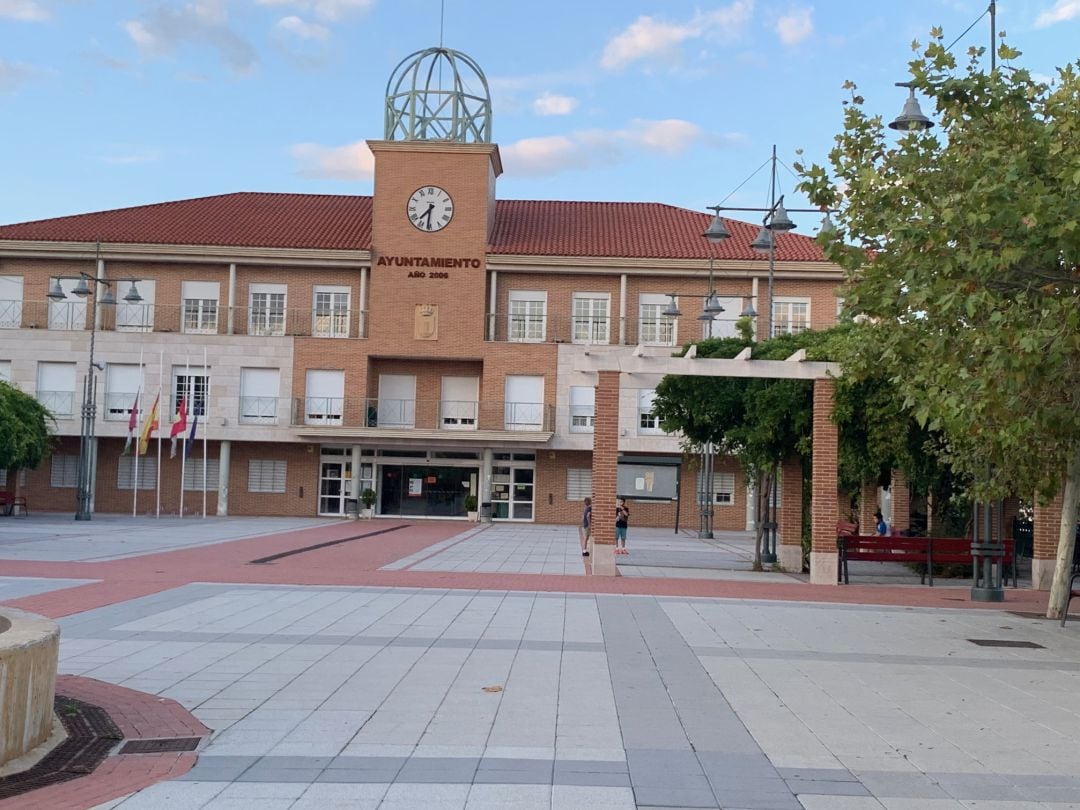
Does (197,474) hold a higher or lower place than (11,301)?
lower

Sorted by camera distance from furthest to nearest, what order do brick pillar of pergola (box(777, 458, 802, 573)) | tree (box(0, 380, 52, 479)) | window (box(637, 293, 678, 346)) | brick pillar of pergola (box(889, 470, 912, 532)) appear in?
window (box(637, 293, 678, 346)) → tree (box(0, 380, 52, 479)) → brick pillar of pergola (box(889, 470, 912, 532)) → brick pillar of pergola (box(777, 458, 802, 573))

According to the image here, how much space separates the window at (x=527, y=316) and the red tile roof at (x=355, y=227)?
1.76 m

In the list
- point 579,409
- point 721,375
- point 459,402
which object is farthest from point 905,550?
point 459,402

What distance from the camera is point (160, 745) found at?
7688 millimetres

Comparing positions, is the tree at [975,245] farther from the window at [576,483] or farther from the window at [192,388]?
the window at [192,388]

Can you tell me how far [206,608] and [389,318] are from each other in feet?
104

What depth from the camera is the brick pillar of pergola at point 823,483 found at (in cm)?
2089

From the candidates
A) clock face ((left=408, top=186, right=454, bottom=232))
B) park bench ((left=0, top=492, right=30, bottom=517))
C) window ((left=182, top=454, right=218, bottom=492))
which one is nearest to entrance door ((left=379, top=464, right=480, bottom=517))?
window ((left=182, top=454, right=218, bottom=492))

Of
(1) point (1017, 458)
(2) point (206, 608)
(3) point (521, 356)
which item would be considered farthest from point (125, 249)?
(1) point (1017, 458)

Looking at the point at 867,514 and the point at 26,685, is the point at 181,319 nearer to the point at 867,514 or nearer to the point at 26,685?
the point at 867,514

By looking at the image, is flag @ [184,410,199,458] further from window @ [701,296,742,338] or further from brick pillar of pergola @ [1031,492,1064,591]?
brick pillar of pergola @ [1031,492,1064,591]

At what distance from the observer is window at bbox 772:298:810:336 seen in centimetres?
4647

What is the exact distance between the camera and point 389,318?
150 feet

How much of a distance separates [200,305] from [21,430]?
10.3 meters
